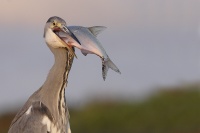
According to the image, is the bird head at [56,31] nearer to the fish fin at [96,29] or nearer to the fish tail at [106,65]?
the fish fin at [96,29]

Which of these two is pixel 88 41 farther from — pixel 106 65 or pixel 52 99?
pixel 52 99

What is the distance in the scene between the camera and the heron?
7.76m

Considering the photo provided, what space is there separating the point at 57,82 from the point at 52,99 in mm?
189

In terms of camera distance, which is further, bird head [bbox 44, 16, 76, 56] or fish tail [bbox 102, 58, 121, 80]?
bird head [bbox 44, 16, 76, 56]

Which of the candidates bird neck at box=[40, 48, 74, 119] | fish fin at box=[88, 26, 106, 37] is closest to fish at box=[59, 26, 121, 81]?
fish fin at box=[88, 26, 106, 37]

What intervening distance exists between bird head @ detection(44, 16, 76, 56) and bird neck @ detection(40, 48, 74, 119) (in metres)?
0.13

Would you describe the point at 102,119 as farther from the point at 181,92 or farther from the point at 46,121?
the point at 46,121

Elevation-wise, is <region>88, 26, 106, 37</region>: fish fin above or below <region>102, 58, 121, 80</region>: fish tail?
above

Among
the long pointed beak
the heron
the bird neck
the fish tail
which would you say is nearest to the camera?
the fish tail

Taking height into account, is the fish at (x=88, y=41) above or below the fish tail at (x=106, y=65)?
above

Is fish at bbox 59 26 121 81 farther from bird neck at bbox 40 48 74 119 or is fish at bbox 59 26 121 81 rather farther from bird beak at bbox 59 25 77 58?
bird neck at bbox 40 48 74 119

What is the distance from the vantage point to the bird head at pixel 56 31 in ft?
25.3

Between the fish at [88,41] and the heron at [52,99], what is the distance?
0.26 feet

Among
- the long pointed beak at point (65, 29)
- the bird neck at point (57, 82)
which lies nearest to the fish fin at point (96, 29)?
the long pointed beak at point (65, 29)
